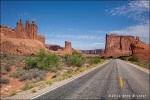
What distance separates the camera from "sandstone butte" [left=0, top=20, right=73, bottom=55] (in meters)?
79.7

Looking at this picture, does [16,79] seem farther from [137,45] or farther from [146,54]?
[137,45]

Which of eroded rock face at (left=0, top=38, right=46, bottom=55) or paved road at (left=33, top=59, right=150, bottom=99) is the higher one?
eroded rock face at (left=0, top=38, right=46, bottom=55)

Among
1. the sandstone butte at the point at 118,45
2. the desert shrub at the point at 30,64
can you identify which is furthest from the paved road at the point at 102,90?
the sandstone butte at the point at 118,45

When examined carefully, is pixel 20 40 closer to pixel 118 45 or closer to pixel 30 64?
pixel 30 64

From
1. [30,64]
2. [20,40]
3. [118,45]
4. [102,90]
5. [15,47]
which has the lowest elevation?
[102,90]

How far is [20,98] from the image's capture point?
8.32 meters

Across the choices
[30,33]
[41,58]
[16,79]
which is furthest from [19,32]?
[16,79]

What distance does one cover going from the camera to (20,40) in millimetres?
87188

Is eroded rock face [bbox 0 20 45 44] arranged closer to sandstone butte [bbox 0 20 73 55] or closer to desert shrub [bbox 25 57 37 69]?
sandstone butte [bbox 0 20 73 55]

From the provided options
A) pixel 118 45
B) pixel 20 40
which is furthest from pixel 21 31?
pixel 118 45

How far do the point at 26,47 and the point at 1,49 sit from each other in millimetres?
11305

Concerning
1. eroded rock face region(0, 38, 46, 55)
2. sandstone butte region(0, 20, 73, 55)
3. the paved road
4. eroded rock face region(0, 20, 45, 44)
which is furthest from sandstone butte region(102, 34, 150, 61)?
the paved road

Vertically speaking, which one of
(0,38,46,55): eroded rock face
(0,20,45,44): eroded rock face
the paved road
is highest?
(0,20,45,44): eroded rock face

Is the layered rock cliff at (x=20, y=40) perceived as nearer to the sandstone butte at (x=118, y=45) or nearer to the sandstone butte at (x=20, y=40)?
the sandstone butte at (x=20, y=40)
